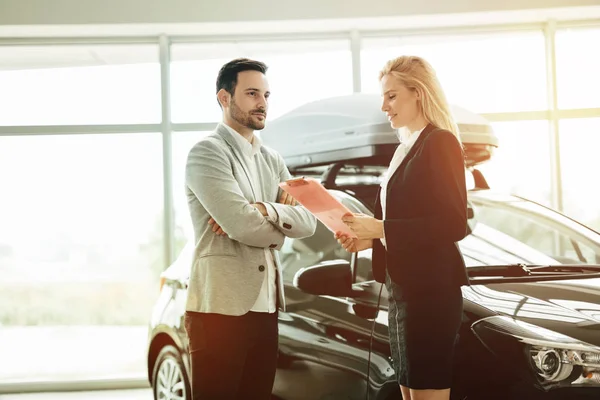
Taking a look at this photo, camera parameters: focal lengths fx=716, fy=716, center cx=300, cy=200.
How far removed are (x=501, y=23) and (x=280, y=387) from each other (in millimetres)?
4199

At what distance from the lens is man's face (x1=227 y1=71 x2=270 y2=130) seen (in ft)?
7.38

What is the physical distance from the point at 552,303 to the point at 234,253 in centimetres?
94

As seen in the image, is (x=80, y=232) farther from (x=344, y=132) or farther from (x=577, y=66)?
(x=577, y=66)

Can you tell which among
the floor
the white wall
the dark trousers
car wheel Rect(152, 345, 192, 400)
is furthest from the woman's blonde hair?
the floor

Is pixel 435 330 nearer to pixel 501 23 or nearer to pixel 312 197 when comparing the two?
pixel 312 197

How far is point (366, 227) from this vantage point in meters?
1.86

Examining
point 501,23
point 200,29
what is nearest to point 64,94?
point 200,29

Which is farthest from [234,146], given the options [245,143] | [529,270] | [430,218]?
[529,270]

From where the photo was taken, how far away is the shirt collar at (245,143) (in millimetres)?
2281

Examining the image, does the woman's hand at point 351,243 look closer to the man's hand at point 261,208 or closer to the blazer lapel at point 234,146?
the man's hand at point 261,208

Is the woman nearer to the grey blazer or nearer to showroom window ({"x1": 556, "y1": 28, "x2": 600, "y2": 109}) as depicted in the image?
the grey blazer

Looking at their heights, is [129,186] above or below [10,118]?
below

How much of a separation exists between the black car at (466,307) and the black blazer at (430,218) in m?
0.29

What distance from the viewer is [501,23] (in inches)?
228
